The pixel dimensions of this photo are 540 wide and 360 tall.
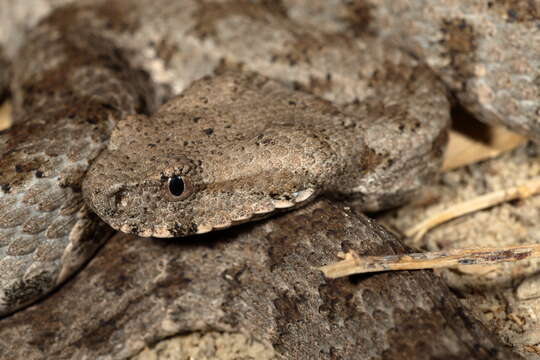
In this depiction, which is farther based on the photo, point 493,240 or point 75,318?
point 493,240

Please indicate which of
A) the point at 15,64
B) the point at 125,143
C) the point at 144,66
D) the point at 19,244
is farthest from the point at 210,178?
the point at 15,64

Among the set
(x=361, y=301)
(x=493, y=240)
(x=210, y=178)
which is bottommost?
(x=493, y=240)

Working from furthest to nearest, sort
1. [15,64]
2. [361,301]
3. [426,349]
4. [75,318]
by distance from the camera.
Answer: [15,64] < [75,318] < [361,301] < [426,349]

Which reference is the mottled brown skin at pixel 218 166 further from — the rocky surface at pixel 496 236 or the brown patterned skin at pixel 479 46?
the brown patterned skin at pixel 479 46

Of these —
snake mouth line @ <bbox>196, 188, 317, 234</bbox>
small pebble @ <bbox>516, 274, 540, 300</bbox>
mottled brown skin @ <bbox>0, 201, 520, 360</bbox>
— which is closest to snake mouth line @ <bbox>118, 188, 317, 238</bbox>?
snake mouth line @ <bbox>196, 188, 317, 234</bbox>

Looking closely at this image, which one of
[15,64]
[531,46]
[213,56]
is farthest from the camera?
[15,64]

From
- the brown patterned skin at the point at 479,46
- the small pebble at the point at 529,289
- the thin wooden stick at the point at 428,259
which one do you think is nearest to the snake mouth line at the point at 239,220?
the thin wooden stick at the point at 428,259

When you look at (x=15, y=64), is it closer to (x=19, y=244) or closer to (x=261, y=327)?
(x=19, y=244)

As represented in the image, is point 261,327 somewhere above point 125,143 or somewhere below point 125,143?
below

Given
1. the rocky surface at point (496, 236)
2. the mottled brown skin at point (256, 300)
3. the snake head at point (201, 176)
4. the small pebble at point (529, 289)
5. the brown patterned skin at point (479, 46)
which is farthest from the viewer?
the brown patterned skin at point (479, 46)
